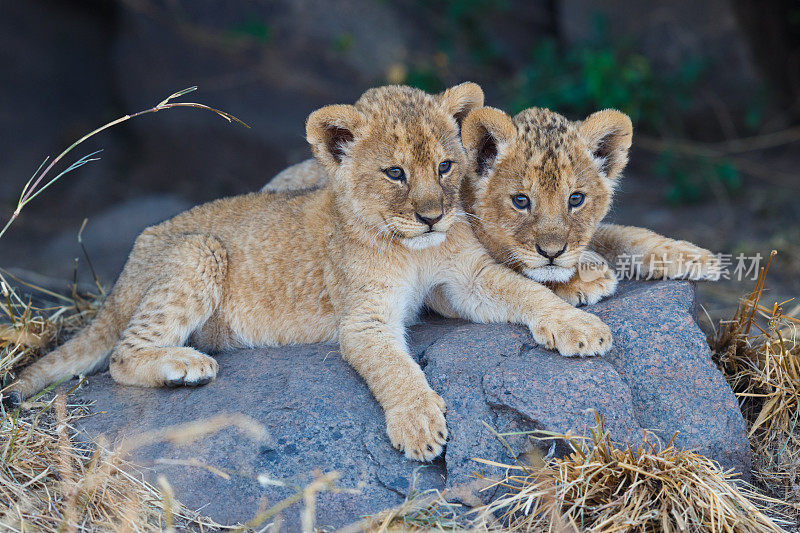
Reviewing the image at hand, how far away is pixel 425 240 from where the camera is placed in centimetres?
417

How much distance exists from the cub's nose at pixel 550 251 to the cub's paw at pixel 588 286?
296 mm

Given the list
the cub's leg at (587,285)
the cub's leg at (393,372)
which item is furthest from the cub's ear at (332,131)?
the cub's leg at (587,285)

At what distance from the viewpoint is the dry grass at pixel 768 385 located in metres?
4.16

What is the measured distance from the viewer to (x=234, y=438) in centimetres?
390

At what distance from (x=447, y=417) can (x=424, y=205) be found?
43.0 inches

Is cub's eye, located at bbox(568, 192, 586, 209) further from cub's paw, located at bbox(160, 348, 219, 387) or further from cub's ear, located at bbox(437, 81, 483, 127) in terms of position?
cub's paw, located at bbox(160, 348, 219, 387)

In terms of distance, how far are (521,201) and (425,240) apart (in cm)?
65

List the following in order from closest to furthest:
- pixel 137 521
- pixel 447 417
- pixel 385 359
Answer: pixel 137 521 < pixel 447 417 < pixel 385 359

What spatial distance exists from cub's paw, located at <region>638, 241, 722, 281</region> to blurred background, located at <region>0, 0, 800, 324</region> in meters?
2.04

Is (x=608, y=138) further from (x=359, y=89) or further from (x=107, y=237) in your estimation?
(x=107, y=237)

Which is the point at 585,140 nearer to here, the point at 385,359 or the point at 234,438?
the point at 385,359

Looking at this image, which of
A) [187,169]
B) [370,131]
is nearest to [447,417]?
[370,131]

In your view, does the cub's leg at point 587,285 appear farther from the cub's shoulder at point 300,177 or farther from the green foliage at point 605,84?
the green foliage at point 605,84

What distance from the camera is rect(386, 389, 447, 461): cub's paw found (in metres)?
3.66
